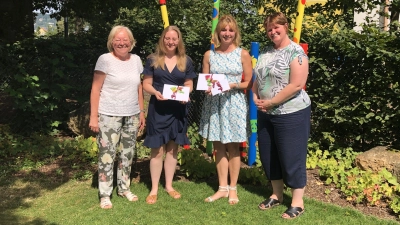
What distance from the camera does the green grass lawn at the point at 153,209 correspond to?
3.96m

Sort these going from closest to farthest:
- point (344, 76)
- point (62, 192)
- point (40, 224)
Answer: point (40, 224)
point (62, 192)
point (344, 76)

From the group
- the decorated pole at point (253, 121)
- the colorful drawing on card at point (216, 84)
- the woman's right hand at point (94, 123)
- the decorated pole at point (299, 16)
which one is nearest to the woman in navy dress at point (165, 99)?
the colorful drawing on card at point (216, 84)

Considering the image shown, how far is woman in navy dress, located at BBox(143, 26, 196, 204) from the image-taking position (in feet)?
13.4

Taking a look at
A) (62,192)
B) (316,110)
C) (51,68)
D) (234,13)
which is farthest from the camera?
(234,13)

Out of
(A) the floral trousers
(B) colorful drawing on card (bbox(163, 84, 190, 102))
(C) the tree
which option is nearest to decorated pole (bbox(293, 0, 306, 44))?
(B) colorful drawing on card (bbox(163, 84, 190, 102))

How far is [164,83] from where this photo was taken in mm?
4109

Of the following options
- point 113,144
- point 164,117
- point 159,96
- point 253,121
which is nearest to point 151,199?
point 113,144

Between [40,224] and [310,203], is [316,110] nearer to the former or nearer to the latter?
[310,203]

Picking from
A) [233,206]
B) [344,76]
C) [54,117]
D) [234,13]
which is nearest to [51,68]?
[54,117]

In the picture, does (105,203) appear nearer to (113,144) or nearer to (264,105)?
(113,144)

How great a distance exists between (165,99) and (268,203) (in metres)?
1.53

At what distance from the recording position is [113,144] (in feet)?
13.5

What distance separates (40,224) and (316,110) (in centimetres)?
388

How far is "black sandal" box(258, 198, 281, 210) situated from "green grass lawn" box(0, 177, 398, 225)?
0.05 metres
